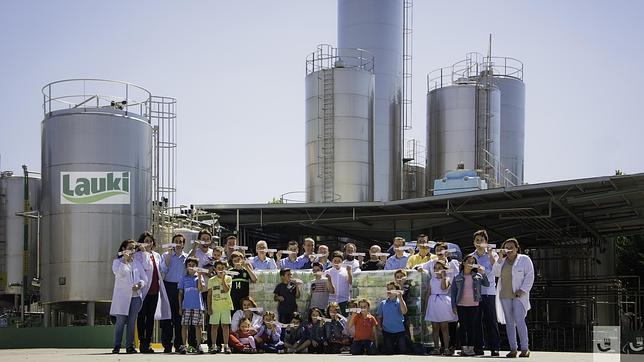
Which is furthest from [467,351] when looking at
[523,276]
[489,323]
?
[523,276]

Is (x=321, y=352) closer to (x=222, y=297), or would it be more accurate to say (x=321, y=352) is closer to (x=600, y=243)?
(x=222, y=297)

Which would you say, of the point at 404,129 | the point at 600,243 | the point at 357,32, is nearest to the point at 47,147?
the point at 357,32

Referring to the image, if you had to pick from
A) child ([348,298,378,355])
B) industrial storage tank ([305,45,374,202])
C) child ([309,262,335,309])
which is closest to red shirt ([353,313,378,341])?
child ([348,298,378,355])

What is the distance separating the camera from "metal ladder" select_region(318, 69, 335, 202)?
35406 mm

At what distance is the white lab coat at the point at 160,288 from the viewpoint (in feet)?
50.8

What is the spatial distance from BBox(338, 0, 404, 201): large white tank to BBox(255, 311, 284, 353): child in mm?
21245

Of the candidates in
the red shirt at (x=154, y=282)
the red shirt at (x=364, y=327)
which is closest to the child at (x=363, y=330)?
the red shirt at (x=364, y=327)

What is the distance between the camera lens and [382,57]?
37906mm

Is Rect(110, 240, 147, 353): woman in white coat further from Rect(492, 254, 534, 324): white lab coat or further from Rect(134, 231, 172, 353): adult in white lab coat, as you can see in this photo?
Rect(492, 254, 534, 324): white lab coat

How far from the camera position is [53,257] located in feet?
77.3

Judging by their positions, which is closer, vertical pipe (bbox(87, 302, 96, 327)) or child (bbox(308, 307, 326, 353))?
child (bbox(308, 307, 326, 353))

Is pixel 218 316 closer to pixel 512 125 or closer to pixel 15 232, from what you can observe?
pixel 15 232

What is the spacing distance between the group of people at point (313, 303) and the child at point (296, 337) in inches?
0.7

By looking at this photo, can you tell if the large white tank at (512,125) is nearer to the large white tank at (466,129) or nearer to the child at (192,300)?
the large white tank at (466,129)
